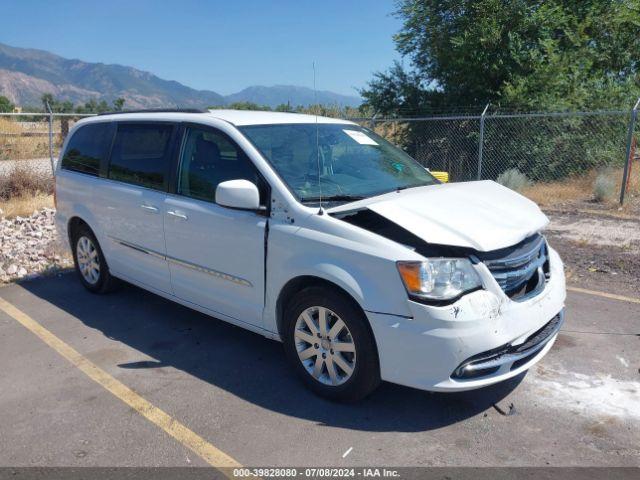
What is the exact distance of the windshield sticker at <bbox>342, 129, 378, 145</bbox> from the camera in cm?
478

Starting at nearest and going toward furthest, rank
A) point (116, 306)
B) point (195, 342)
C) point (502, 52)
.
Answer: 1. point (195, 342)
2. point (116, 306)
3. point (502, 52)

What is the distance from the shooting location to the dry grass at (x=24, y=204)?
10570 millimetres

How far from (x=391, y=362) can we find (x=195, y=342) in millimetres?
2050

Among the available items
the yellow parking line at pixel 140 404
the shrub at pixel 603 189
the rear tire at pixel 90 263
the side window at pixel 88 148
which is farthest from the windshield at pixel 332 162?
the shrub at pixel 603 189

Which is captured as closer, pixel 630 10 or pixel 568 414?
pixel 568 414

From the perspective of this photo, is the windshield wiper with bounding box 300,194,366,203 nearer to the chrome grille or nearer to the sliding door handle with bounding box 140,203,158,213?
the chrome grille

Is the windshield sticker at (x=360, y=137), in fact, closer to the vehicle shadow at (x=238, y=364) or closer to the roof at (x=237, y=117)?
the roof at (x=237, y=117)

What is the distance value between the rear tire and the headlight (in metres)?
3.62

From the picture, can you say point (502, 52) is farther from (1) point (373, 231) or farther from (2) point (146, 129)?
(1) point (373, 231)

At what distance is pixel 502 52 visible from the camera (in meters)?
12.8

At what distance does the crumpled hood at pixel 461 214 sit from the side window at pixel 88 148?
3.04 metres

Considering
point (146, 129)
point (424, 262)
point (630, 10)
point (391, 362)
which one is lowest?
point (391, 362)

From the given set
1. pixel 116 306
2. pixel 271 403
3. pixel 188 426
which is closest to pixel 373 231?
pixel 271 403

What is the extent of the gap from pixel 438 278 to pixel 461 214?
58cm
